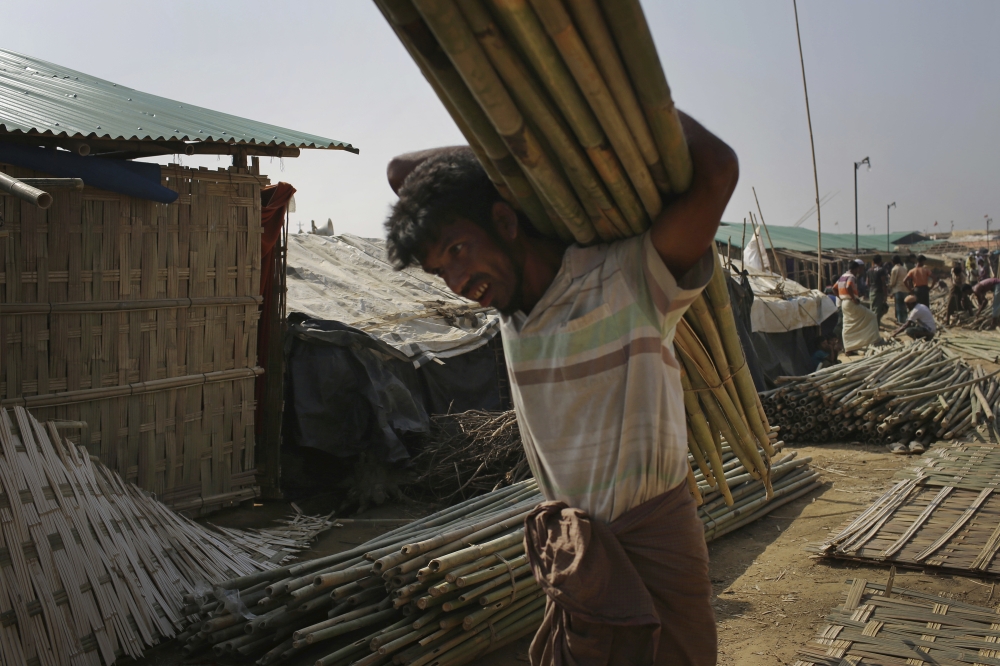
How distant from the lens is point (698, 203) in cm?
157

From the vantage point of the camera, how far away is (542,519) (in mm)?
1804

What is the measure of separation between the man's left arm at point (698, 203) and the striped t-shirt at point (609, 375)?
0.13ft

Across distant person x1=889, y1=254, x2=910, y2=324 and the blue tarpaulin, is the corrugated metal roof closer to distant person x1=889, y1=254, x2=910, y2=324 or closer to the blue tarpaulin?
the blue tarpaulin

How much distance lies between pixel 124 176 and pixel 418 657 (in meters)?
3.66

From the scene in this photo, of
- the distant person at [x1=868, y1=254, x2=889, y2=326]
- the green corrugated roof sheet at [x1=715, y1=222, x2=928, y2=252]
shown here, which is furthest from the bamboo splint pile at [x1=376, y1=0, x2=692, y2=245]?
the green corrugated roof sheet at [x1=715, y1=222, x2=928, y2=252]

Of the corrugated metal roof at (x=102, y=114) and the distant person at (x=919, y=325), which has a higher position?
the corrugated metal roof at (x=102, y=114)

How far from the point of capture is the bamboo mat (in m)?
4.38

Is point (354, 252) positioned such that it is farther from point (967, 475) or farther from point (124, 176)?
point (967, 475)

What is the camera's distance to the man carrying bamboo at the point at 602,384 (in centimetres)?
163

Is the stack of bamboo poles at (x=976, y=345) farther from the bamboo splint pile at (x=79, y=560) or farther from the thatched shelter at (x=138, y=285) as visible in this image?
the bamboo splint pile at (x=79, y=560)

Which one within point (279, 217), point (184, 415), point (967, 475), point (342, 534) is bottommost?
point (342, 534)

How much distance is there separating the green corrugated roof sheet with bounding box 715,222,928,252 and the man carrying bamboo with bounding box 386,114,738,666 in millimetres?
20659

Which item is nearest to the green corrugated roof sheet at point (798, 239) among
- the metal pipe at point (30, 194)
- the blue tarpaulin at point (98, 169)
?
the blue tarpaulin at point (98, 169)

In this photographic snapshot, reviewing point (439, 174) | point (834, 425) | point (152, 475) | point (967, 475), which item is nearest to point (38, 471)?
point (152, 475)
